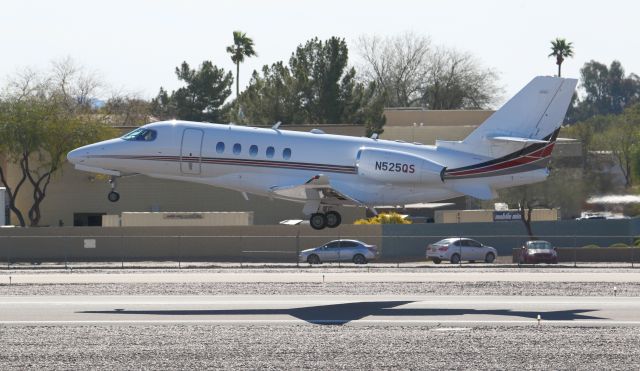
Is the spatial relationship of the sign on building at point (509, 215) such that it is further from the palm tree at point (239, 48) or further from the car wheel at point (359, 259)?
the palm tree at point (239, 48)

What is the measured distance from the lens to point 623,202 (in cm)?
4291

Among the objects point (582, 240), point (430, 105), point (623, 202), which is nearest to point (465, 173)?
point (623, 202)

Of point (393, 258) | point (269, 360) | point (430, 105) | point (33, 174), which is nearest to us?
point (269, 360)

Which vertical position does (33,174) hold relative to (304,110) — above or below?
below

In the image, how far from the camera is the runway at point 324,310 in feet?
98.3

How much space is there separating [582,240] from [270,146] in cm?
2885

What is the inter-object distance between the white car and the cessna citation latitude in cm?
1843

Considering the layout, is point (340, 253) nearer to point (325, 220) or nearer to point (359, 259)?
point (359, 259)

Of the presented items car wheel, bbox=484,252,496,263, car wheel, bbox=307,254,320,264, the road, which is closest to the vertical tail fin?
the road

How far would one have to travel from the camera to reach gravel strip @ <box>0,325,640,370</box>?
23422 mm

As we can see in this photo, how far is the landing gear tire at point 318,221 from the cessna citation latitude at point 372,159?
0.09 metres

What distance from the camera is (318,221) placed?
120 ft

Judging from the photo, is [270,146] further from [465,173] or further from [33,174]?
[33,174]

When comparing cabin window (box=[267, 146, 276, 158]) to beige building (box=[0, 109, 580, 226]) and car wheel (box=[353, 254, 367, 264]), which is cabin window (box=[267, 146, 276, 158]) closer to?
car wheel (box=[353, 254, 367, 264])
